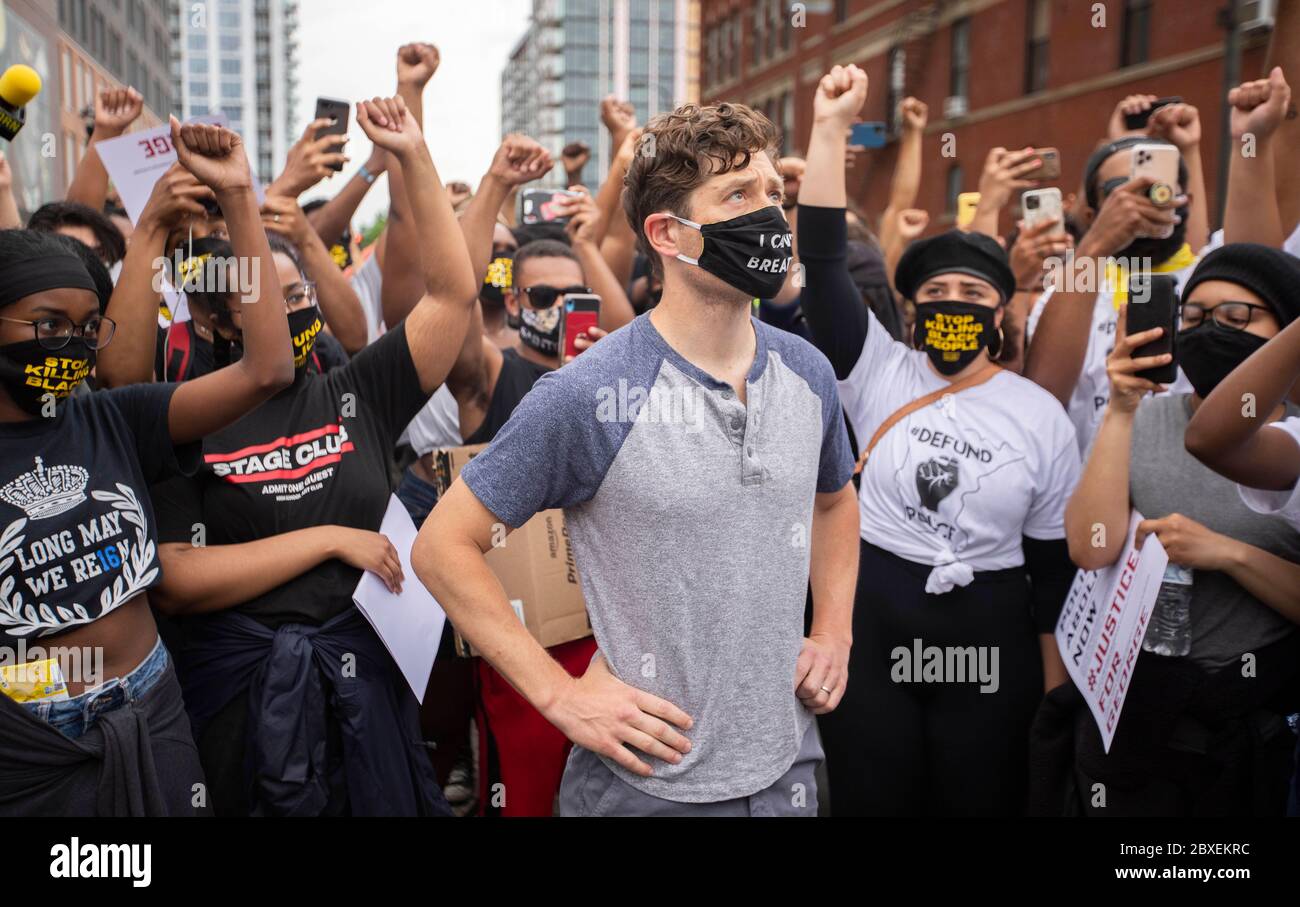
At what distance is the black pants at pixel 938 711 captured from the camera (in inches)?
129

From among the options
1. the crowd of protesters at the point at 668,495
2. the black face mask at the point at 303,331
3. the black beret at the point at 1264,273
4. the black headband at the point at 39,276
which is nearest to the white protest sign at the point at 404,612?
the crowd of protesters at the point at 668,495

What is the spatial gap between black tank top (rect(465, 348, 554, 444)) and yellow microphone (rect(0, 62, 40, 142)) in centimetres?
170

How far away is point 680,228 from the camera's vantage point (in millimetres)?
2256

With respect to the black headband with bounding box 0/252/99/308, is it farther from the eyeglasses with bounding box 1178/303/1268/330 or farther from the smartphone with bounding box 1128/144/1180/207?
the smartphone with bounding box 1128/144/1180/207

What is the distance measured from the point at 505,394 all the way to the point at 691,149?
1.86 metres

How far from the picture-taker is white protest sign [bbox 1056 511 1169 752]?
2875mm

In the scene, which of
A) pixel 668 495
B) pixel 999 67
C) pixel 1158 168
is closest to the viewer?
pixel 668 495

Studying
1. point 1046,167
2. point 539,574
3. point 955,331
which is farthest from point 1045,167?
point 539,574

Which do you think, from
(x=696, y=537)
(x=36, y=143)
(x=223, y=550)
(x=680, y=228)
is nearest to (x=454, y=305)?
(x=223, y=550)

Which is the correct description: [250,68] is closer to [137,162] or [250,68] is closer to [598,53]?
[598,53]

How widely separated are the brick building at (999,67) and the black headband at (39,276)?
13789mm

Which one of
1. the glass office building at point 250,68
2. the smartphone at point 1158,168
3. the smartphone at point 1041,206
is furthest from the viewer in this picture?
the glass office building at point 250,68

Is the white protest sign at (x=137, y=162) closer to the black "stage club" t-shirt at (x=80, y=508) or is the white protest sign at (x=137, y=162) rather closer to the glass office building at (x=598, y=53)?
the black "stage club" t-shirt at (x=80, y=508)

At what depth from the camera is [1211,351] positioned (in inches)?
118
